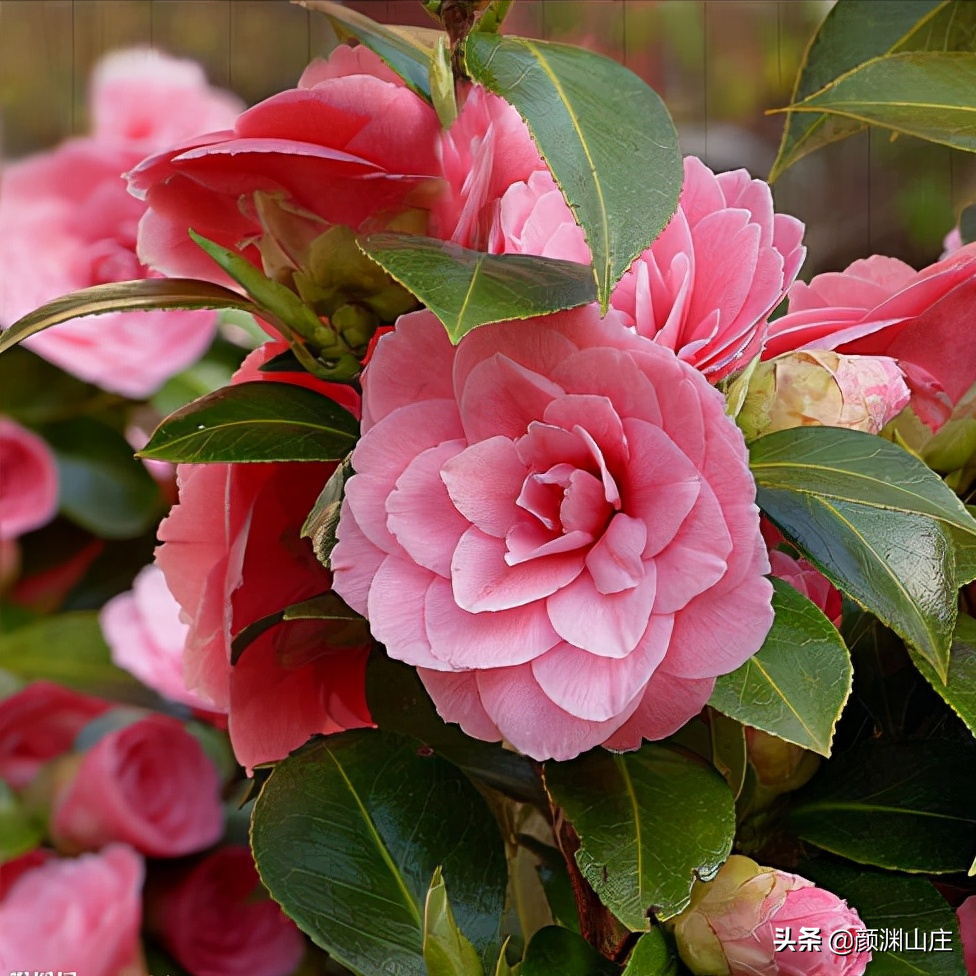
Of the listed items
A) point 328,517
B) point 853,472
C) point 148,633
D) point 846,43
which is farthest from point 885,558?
point 148,633

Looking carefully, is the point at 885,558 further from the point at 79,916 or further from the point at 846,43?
the point at 79,916

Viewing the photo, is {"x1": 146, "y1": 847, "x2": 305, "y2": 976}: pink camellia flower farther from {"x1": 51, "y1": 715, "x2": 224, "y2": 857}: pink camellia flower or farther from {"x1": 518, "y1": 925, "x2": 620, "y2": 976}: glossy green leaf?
{"x1": 518, "y1": 925, "x2": 620, "y2": 976}: glossy green leaf

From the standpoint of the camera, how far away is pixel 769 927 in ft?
0.84

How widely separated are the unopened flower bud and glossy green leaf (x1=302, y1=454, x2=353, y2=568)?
10 centimetres

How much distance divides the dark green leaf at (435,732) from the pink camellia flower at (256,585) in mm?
15

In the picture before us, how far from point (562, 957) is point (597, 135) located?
0.67 ft

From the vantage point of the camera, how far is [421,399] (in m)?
0.25

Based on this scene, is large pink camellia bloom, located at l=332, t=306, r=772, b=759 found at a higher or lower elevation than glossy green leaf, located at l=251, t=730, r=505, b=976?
higher

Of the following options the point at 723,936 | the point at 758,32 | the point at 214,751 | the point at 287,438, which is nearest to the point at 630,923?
the point at 723,936

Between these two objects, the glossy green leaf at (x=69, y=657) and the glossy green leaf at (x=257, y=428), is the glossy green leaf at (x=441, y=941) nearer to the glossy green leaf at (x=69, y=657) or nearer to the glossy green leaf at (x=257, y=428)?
the glossy green leaf at (x=257, y=428)

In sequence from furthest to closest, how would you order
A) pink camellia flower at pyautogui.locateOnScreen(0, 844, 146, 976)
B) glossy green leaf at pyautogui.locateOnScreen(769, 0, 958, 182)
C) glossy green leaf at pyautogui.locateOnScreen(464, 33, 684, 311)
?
pink camellia flower at pyautogui.locateOnScreen(0, 844, 146, 976), glossy green leaf at pyautogui.locateOnScreen(769, 0, 958, 182), glossy green leaf at pyautogui.locateOnScreen(464, 33, 684, 311)

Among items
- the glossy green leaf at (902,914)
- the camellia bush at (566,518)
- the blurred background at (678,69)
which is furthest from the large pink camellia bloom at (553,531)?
the blurred background at (678,69)

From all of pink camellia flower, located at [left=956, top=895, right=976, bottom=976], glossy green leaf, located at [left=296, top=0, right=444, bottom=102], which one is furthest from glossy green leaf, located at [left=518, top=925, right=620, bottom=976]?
glossy green leaf, located at [left=296, top=0, right=444, bottom=102]

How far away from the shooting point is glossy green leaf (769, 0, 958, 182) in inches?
14.4
